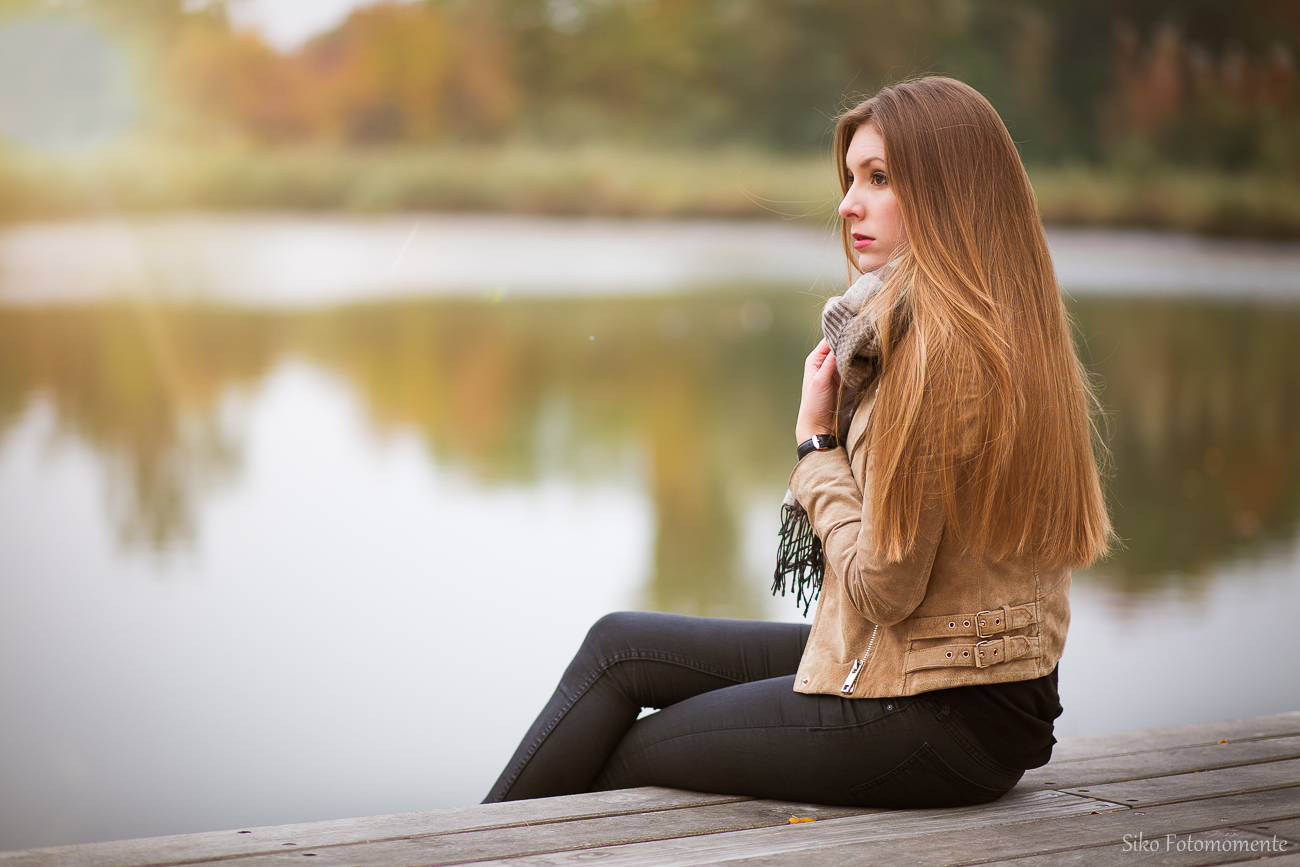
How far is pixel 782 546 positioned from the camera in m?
1.40

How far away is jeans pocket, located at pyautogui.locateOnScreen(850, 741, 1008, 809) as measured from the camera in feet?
3.97

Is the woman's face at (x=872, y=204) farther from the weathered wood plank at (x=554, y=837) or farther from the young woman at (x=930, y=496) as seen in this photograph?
the weathered wood plank at (x=554, y=837)

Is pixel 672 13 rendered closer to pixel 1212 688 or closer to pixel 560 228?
pixel 560 228

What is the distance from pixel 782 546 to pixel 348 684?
2964 mm

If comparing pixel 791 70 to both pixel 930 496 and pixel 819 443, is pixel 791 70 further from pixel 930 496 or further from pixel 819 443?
pixel 930 496

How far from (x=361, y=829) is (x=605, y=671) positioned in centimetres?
33

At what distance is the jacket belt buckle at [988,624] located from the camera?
117cm

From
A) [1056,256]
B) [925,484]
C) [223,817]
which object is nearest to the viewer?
[925,484]

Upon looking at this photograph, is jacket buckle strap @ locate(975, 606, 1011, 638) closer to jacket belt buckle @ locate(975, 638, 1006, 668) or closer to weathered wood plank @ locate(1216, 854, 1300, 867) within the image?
jacket belt buckle @ locate(975, 638, 1006, 668)

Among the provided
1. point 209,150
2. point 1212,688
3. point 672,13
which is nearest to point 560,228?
point 672,13

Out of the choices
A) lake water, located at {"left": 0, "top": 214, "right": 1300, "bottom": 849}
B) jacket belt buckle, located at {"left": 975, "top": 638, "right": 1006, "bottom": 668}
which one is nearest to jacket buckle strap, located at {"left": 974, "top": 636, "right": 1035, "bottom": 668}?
jacket belt buckle, located at {"left": 975, "top": 638, "right": 1006, "bottom": 668}

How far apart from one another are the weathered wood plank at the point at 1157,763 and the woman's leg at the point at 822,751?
0.17 m

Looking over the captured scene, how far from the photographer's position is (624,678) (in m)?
1.40

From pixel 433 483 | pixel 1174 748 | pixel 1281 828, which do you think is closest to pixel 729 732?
pixel 1281 828
